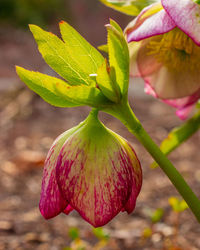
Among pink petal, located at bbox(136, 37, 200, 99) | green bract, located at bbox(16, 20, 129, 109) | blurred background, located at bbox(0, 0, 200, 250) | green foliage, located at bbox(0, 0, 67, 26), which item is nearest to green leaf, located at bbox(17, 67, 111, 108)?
green bract, located at bbox(16, 20, 129, 109)

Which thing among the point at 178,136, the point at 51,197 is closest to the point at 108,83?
the point at 51,197

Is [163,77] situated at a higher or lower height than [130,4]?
lower

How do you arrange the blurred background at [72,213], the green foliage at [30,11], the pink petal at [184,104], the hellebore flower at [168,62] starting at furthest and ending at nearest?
the green foliage at [30,11] → the blurred background at [72,213] → the pink petal at [184,104] → the hellebore flower at [168,62]

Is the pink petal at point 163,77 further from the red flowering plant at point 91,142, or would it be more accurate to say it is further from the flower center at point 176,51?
the red flowering plant at point 91,142

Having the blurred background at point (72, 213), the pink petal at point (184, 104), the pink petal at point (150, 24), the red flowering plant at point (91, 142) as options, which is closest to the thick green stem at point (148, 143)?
the red flowering plant at point (91, 142)

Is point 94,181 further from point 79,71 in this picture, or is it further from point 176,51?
point 176,51

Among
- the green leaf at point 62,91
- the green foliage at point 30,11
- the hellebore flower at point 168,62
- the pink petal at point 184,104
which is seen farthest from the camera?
the green foliage at point 30,11

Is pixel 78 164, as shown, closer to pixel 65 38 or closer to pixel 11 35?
pixel 65 38

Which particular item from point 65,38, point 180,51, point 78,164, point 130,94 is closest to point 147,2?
point 180,51
